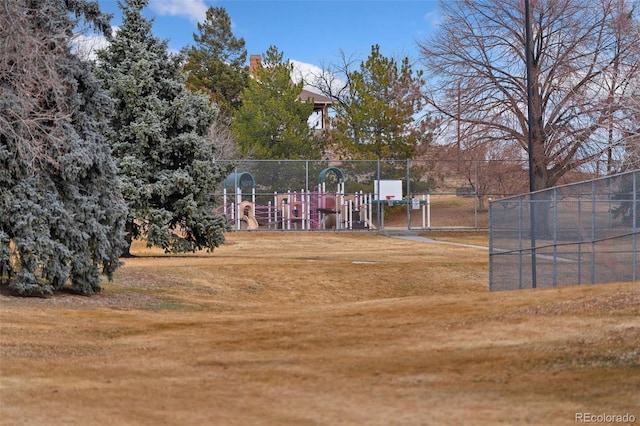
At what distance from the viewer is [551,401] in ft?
29.2

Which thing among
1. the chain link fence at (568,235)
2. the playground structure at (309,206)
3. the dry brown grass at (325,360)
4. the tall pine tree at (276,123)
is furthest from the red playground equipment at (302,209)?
the dry brown grass at (325,360)

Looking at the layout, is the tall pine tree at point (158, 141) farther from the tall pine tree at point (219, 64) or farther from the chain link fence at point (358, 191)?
the tall pine tree at point (219, 64)

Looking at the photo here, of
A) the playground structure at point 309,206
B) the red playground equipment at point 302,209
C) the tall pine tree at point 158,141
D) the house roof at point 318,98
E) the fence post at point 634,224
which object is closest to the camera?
the fence post at point 634,224

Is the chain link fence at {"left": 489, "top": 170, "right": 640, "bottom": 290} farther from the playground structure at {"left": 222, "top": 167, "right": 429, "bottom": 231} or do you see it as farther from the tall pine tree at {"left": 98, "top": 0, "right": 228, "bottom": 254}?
the playground structure at {"left": 222, "top": 167, "right": 429, "bottom": 231}

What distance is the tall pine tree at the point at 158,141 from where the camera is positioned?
30.2 meters

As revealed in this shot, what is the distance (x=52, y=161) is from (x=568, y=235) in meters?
10.6

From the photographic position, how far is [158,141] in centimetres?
3053

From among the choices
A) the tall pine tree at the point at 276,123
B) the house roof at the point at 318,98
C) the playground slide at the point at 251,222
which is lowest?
the playground slide at the point at 251,222

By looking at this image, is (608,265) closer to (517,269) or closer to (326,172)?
(517,269)

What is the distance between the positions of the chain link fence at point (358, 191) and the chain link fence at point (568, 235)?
981 inches

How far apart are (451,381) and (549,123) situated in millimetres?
37147

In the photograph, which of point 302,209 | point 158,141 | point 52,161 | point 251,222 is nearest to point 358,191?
point 302,209

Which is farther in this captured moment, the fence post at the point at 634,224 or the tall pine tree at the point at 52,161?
the tall pine tree at the point at 52,161

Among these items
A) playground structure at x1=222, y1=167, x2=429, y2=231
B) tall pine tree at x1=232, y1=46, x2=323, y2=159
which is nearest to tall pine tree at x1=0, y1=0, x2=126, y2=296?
playground structure at x1=222, y1=167, x2=429, y2=231
